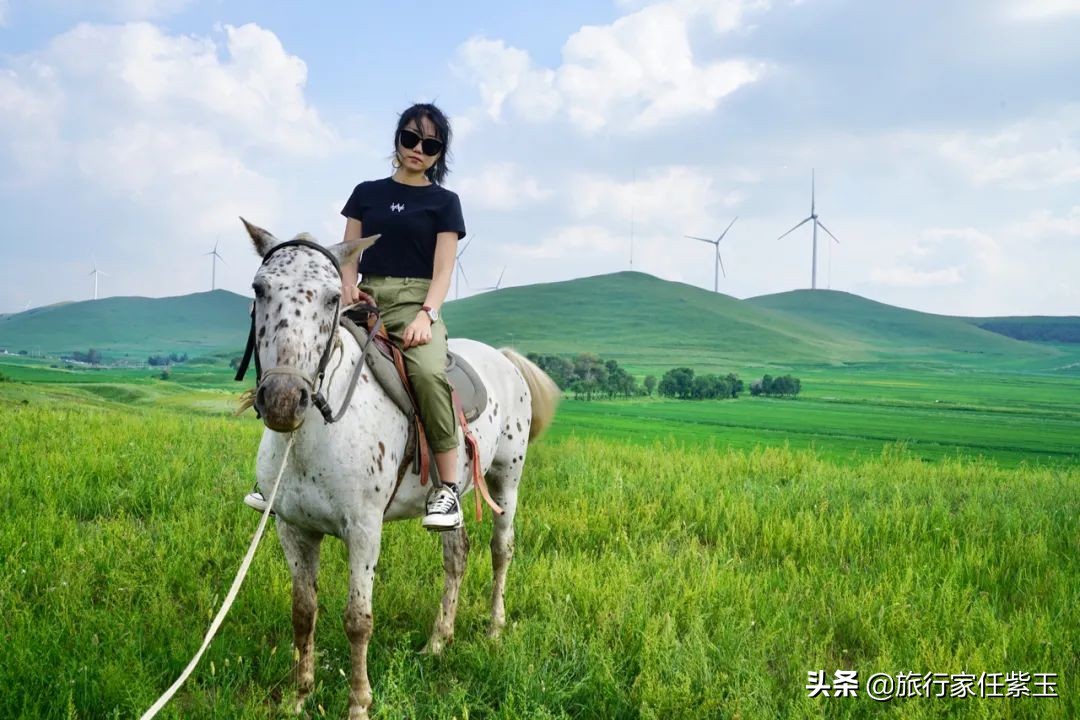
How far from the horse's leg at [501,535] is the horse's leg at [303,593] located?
124 cm

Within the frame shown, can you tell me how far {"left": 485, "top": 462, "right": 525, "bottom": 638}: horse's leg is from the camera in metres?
4.80

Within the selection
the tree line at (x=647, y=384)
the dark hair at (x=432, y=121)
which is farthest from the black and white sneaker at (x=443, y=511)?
the tree line at (x=647, y=384)

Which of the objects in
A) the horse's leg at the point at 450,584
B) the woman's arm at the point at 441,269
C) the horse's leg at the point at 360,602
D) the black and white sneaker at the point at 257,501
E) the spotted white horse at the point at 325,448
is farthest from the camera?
the horse's leg at the point at 450,584

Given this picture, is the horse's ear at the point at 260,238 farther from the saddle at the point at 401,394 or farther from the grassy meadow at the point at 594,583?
the grassy meadow at the point at 594,583

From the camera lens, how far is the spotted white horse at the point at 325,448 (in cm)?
273

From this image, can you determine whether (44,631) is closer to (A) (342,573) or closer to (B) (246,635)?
(B) (246,635)

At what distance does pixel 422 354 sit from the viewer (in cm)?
381

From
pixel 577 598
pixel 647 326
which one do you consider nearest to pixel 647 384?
pixel 577 598

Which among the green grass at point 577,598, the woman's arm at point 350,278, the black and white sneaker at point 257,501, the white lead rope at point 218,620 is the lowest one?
the green grass at point 577,598

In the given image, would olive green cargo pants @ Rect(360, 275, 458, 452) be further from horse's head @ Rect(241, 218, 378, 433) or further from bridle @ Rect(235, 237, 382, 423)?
horse's head @ Rect(241, 218, 378, 433)

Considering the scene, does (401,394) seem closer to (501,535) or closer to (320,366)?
(320,366)

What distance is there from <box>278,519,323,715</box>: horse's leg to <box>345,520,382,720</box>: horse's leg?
0.33 m

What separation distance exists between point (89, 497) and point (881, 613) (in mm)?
7311

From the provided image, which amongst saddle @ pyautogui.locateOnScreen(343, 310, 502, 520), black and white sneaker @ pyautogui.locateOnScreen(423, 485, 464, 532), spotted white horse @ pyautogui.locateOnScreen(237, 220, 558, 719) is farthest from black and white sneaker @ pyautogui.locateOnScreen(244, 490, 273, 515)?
black and white sneaker @ pyautogui.locateOnScreen(423, 485, 464, 532)
